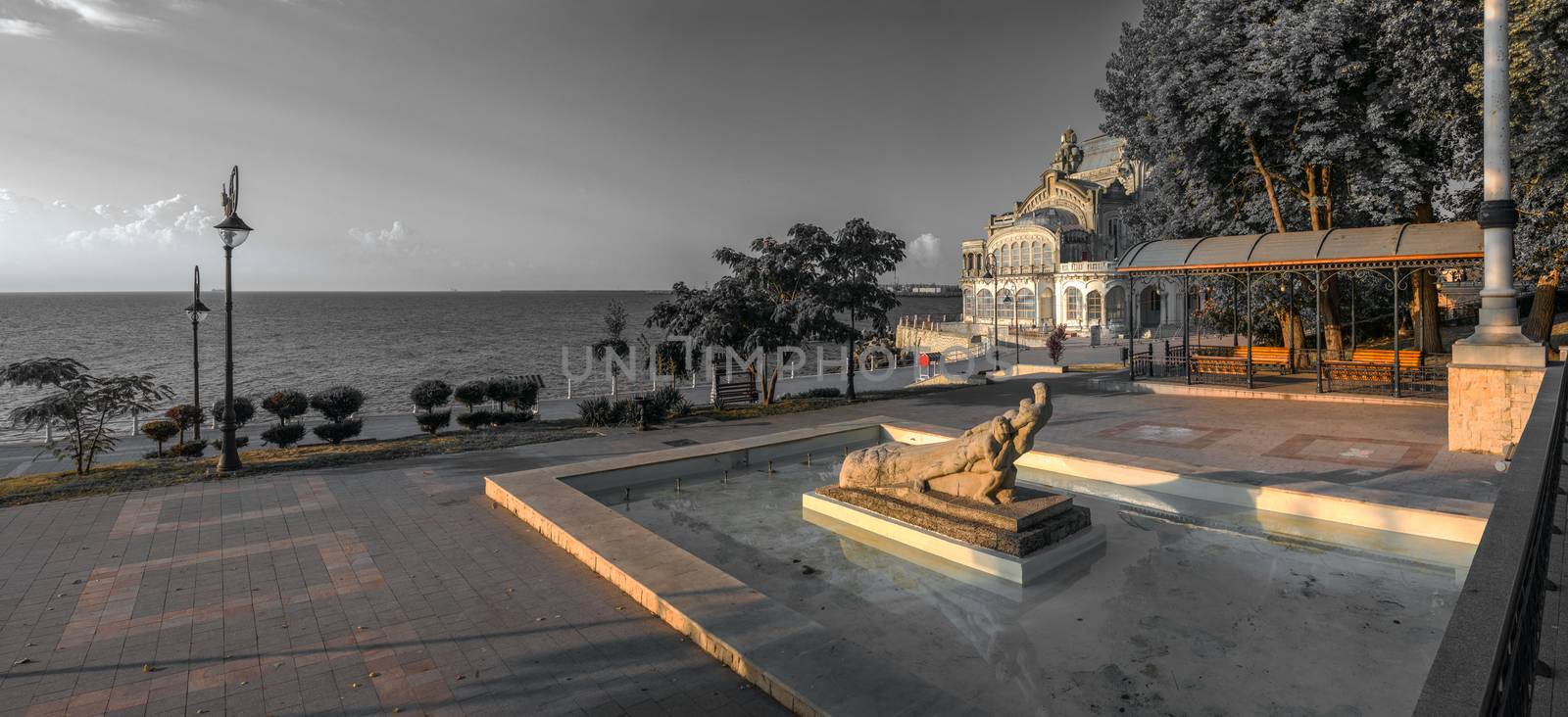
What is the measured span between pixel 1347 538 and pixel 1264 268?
512 inches

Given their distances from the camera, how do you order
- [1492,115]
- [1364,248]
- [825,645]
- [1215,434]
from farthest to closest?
1. [1364,248]
2. [1215,434]
3. [1492,115]
4. [825,645]

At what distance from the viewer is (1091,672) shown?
17.8 ft

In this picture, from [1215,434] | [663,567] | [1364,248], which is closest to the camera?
[663,567]

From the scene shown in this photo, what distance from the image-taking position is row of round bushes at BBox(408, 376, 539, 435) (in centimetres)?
1642

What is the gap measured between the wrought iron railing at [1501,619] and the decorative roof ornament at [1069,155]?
91.3 metres

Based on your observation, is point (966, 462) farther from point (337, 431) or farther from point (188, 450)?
point (188, 450)

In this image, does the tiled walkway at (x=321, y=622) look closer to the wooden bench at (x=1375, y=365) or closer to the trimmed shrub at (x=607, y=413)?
the trimmed shrub at (x=607, y=413)

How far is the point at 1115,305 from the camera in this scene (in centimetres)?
5647

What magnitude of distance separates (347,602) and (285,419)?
11.6m

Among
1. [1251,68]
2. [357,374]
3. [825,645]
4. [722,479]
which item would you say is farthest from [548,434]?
[357,374]

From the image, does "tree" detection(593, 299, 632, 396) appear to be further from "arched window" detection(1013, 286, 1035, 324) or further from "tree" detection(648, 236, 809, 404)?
"arched window" detection(1013, 286, 1035, 324)

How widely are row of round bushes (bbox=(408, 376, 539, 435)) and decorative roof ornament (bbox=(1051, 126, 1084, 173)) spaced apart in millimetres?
80694

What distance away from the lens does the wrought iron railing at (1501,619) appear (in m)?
2.00

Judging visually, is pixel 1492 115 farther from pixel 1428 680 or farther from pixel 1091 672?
pixel 1428 680
